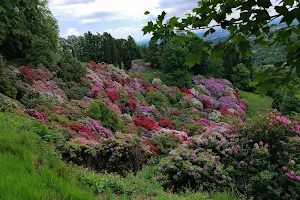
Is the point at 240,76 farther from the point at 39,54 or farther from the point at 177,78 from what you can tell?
the point at 39,54

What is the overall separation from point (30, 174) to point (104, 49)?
123 ft

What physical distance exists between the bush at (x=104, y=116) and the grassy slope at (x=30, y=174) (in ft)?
27.0

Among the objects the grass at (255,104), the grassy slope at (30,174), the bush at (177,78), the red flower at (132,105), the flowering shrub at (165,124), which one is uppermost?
the grassy slope at (30,174)

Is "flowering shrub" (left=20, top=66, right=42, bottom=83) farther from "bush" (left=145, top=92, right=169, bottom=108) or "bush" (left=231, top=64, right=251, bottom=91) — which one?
"bush" (left=231, top=64, right=251, bottom=91)

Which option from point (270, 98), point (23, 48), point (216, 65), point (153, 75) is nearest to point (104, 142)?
point (23, 48)

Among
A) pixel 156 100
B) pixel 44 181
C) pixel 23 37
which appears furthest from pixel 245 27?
pixel 156 100

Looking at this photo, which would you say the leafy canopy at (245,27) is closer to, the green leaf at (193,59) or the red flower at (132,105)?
the green leaf at (193,59)

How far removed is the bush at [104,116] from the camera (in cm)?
1379

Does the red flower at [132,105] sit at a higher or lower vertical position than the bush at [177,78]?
lower

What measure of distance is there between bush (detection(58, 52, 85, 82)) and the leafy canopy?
16672 millimetres

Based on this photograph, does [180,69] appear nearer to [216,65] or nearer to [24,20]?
[216,65]

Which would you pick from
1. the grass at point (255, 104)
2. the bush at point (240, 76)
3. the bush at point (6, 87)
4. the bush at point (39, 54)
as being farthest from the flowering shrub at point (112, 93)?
the bush at point (240, 76)

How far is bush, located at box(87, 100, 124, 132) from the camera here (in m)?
13.8

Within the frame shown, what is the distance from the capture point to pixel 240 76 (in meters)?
47.0
